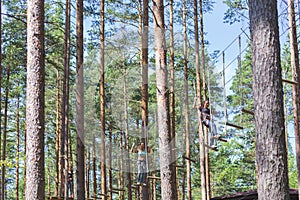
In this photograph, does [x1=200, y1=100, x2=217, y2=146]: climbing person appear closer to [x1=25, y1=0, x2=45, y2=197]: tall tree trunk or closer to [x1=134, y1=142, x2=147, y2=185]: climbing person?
[x1=134, y1=142, x2=147, y2=185]: climbing person

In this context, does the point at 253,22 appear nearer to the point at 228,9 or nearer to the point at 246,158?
the point at 228,9

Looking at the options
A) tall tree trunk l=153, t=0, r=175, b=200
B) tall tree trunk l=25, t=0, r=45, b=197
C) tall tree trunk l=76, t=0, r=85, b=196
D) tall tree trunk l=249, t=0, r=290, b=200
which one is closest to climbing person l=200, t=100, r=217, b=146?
tall tree trunk l=153, t=0, r=175, b=200

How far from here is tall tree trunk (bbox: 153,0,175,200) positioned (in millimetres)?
9109

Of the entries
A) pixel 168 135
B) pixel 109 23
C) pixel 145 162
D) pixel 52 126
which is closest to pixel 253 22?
pixel 168 135

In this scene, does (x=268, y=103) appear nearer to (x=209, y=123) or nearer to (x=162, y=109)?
(x=162, y=109)

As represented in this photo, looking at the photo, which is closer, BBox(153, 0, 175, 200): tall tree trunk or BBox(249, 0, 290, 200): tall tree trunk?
BBox(249, 0, 290, 200): tall tree trunk

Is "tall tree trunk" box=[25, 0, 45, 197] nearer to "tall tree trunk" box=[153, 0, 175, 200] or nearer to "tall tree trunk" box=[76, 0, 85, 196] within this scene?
"tall tree trunk" box=[153, 0, 175, 200]

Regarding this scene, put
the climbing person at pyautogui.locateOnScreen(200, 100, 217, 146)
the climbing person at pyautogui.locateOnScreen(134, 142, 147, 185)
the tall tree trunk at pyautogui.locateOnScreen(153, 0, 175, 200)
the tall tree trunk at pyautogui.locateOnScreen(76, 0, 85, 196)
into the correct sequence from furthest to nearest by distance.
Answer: the climbing person at pyautogui.locateOnScreen(134, 142, 147, 185)
the tall tree trunk at pyautogui.locateOnScreen(76, 0, 85, 196)
the climbing person at pyautogui.locateOnScreen(200, 100, 217, 146)
the tall tree trunk at pyautogui.locateOnScreen(153, 0, 175, 200)

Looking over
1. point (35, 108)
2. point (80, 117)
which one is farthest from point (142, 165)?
point (35, 108)

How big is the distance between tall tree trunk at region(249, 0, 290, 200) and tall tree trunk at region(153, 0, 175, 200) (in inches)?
159

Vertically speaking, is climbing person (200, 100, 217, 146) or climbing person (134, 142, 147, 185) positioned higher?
climbing person (200, 100, 217, 146)

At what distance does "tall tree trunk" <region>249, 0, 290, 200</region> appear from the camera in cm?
509

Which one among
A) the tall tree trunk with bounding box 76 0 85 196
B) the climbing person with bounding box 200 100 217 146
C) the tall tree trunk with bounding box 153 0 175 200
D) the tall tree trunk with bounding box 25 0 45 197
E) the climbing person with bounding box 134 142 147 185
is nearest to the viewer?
the tall tree trunk with bounding box 25 0 45 197

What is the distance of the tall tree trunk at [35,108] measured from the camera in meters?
7.39
